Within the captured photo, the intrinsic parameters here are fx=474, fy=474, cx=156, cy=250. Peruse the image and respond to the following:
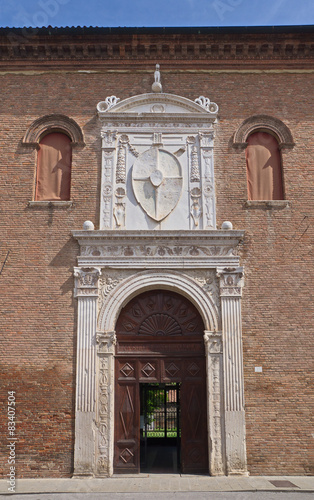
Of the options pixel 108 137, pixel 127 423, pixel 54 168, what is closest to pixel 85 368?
pixel 127 423

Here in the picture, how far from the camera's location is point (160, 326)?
9.99 metres

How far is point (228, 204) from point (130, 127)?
283 cm

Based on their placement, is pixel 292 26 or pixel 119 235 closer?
pixel 119 235

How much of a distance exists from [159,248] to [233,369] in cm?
288

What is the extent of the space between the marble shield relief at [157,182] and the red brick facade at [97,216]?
0.91 metres

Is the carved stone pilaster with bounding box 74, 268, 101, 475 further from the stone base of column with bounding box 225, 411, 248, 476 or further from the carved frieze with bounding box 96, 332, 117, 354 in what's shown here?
the stone base of column with bounding box 225, 411, 248, 476

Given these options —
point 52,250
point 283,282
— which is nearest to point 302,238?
Answer: point 283,282

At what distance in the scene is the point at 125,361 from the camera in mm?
9789

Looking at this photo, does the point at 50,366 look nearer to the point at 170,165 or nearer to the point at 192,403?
the point at 192,403

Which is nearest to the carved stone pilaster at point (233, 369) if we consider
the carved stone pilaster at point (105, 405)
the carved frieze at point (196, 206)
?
the carved frieze at point (196, 206)

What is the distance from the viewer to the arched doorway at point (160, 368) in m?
9.38

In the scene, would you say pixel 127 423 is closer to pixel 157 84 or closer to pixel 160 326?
pixel 160 326

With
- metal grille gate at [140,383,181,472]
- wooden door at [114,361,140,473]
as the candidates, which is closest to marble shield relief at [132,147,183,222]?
wooden door at [114,361,140,473]

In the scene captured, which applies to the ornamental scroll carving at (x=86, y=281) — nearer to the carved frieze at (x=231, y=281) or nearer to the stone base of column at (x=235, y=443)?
the carved frieze at (x=231, y=281)
